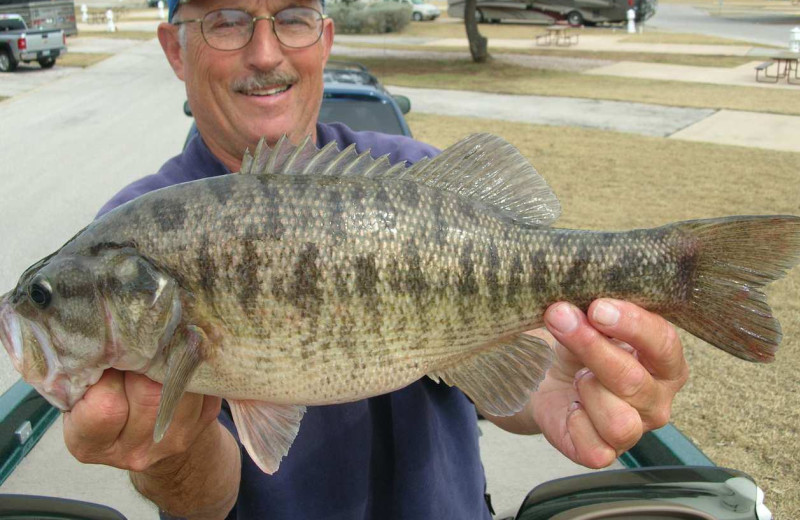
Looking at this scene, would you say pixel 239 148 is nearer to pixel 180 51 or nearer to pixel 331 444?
pixel 180 51

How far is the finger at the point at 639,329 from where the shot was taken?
5.68 feet

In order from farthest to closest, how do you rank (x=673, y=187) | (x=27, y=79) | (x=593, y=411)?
(x=27, y=79) < (x=673, y=187) < (x=593, y=411)

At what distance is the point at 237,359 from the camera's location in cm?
171

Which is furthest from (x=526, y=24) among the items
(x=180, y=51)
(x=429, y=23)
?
(x=180, y=51)

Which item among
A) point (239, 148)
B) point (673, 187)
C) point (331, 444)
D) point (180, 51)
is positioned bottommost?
point (673, 187)

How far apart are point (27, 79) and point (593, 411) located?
21.6 m

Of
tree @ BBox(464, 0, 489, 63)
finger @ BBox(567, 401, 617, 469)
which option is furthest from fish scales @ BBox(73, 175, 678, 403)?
tree @ BBox(464, 0, 489, 63)

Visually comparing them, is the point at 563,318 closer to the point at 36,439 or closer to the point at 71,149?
the point at 36,439

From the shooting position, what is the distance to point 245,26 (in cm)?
251

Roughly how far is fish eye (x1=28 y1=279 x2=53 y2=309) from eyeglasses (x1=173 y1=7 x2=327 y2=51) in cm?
114

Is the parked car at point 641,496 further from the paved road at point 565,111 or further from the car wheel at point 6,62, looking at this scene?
the car wheel at point 6,62

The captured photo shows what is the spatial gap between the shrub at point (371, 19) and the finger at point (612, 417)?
3642cm

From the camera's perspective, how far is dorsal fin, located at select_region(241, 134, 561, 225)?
180cm

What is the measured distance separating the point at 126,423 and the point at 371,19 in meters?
36.7
